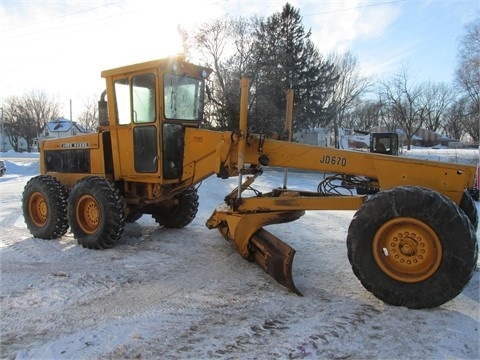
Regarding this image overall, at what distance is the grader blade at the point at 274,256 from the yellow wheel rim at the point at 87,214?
2.74 m

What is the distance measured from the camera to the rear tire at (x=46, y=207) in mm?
7066

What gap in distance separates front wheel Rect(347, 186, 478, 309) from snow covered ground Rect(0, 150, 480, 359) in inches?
8.3

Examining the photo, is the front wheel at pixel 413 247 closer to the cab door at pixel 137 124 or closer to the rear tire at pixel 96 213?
the cab door at pixel 137 124

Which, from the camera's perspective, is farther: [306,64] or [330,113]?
[330,113]

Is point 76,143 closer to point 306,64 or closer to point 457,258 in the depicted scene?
point 457,258

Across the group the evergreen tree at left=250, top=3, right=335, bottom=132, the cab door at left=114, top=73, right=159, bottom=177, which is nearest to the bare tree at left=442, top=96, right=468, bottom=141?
the evergreen tree at left=250, top=3, right=335, bottom=132

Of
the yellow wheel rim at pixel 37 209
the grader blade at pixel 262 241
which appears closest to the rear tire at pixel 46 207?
the yellow wheel rim at pixel 37 209

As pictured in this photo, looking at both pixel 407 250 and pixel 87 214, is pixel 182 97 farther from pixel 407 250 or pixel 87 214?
pixel 407 250

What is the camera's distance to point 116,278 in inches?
200

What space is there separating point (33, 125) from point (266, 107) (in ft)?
169

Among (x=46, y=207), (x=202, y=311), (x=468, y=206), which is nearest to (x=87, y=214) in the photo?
(x=46, y=207)

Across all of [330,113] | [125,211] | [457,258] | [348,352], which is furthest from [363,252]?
[330,113]

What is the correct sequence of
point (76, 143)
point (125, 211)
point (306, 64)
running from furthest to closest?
point (306, 64) → point (76, 143) → point (125, 211)

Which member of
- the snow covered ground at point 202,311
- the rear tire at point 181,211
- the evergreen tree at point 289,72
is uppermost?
the evergreen tree at point 289,72
